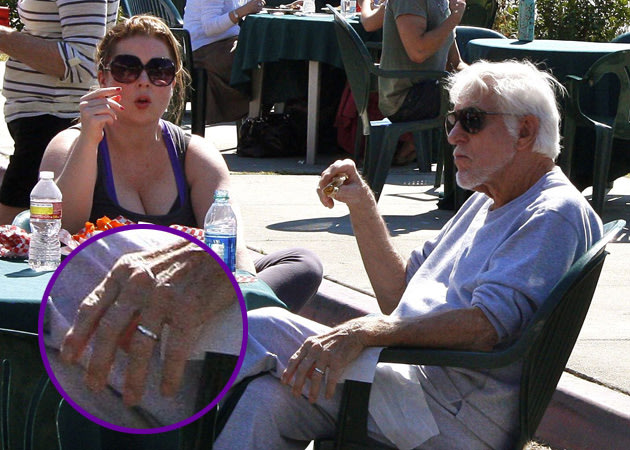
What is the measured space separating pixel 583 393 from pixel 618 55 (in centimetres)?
360

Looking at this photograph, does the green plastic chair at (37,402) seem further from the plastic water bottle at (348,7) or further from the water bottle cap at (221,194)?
the plastic water bottle at (348,7)

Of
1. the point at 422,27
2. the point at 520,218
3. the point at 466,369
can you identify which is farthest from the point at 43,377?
the point at 422,27

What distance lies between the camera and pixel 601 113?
7441 mm

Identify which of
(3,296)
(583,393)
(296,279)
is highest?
(3,296)

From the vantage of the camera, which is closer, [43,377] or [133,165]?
[43,377]

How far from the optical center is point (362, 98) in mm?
7719

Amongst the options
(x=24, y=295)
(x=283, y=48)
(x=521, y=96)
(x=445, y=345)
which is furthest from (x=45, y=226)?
(x=283, y=48)

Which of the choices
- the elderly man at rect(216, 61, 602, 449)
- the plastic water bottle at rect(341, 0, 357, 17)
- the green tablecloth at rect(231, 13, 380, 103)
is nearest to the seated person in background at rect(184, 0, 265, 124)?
the green tablecloth at rect(231, 13, 380, 103)

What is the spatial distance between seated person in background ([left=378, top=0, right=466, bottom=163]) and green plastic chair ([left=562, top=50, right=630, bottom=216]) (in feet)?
2.68

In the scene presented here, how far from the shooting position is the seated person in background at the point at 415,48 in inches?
281

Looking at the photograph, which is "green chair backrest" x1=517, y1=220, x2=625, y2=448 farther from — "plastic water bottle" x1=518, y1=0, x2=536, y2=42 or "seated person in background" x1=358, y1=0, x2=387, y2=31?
"seated person in background" x1=358, y1=0, x2=387, y2=31

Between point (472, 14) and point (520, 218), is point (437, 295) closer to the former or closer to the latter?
point (520, 218)

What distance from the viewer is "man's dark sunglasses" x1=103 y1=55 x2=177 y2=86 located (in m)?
3.67

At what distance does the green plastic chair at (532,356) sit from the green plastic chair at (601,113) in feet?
14.3
